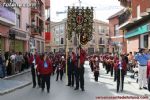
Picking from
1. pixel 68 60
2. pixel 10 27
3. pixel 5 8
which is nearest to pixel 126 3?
pixel 10 27

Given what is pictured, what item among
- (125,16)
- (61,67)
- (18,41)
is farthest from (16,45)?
(61,67)

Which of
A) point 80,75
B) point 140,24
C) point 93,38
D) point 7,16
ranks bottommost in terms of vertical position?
point 80,75

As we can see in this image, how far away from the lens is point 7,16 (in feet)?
111

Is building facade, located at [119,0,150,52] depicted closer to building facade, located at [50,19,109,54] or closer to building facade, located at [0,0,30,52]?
building facade, located at [0,0,30,52]

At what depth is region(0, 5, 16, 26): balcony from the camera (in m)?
32.0

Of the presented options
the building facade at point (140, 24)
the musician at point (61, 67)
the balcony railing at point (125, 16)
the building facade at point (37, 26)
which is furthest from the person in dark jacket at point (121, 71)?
the building facade at point (37, 26)

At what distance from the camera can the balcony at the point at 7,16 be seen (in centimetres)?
3198

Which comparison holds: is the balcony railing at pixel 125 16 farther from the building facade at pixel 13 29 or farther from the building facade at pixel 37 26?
the building facade at pixel 13 29

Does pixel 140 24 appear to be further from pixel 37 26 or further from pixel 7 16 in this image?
pixel 37 26

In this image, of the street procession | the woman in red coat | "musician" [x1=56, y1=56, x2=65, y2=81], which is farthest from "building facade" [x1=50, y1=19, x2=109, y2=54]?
the woman in red coat

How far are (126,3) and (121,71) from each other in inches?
1205

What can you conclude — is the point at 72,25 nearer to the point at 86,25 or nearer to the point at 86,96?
the point at 86,25

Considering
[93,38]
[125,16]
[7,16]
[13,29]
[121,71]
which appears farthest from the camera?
[93,38]

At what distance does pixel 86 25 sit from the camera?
106 feet
